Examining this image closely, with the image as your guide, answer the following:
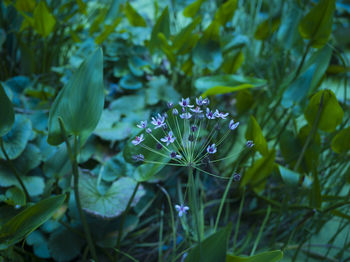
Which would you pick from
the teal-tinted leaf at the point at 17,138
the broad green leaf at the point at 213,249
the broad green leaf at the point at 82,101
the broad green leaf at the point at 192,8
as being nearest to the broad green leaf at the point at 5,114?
the broad green leaf at the point at 82,101

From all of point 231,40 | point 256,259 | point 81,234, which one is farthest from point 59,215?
point 231,40

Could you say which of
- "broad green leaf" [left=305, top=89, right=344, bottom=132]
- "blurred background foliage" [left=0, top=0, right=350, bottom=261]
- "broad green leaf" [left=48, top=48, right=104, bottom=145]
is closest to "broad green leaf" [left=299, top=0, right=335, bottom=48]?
"blurred background foliage" [left=0, top=0, right=350, bottom=261]

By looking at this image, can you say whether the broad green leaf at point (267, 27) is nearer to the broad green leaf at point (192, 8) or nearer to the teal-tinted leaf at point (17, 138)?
the broad green leaf at point (192, 8)

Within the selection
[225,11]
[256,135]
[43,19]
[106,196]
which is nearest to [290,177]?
[256,135]

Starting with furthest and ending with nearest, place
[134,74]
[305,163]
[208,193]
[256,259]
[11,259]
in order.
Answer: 1. [134,74]
2. [208,193]
3. [305,163]
4. [11,259]
5. [256,259]

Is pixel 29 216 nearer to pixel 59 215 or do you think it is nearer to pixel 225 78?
pixel 59 215

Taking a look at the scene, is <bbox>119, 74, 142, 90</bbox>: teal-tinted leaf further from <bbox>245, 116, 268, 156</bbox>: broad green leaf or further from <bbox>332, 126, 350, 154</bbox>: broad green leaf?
<bbox>332, 126, 350, 154</bbox>: broad green leaf

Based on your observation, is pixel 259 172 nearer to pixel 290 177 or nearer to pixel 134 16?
pixel 290 177
